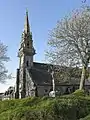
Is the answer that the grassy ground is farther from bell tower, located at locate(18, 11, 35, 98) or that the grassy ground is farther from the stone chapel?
bell tower, located at locate(18, 11, 35, 98)

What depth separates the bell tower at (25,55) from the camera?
78250mm

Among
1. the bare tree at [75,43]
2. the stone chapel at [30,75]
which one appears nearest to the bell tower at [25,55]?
the stone chapel at [30,75]

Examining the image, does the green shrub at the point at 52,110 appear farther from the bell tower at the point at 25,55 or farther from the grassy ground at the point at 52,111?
the bell tower at the point at 25,55

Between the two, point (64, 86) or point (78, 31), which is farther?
point (64, 86)

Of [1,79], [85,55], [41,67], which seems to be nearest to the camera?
[85,55]

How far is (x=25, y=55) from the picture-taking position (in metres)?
82.2

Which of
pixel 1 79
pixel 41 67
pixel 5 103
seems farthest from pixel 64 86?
pixel 5 103

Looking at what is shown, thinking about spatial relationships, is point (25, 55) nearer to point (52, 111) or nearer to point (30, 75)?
point (30, 75)

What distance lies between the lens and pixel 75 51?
3138cm

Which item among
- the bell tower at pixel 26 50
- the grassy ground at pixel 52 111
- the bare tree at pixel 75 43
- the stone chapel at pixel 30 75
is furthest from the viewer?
the bell tower at pixel 26 50

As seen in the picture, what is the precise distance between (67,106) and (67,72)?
2126 centimetres

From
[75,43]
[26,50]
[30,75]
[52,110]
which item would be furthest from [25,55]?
[52,110]

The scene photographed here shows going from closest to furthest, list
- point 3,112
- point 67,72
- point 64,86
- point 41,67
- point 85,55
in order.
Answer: point 3,112 → point 85,55 → point 67,72 → point 64,86 → point 41,67

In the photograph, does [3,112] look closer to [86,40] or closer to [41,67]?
[86,40]
